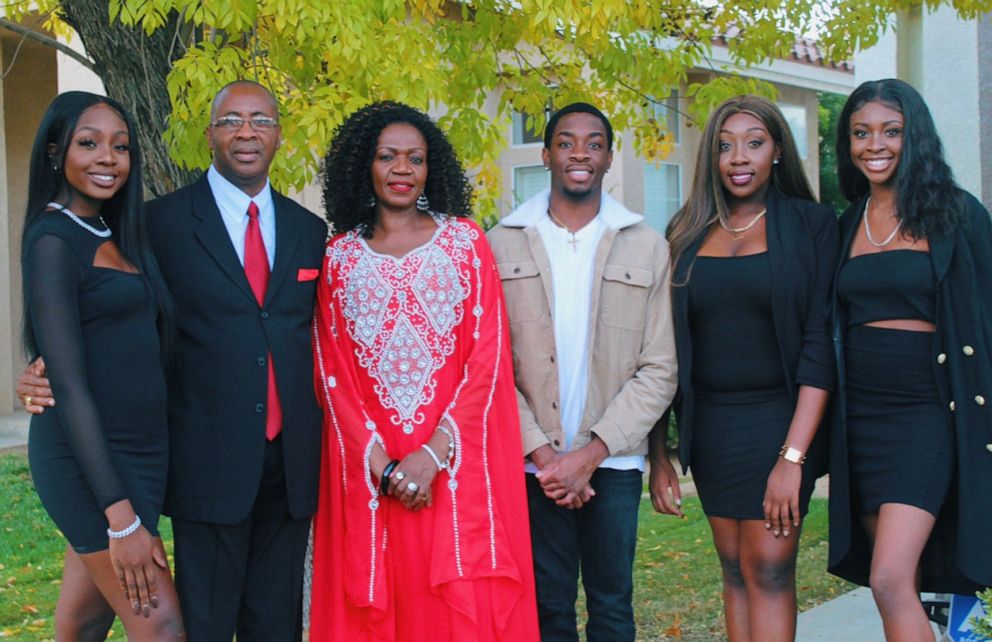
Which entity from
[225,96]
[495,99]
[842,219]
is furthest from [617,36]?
[495,99]

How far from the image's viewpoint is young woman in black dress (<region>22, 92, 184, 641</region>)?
344 centimetres

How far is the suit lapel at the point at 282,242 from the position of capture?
12.7 feet

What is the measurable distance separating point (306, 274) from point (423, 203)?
1.82ft

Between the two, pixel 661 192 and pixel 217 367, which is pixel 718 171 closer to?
pixel 217 367

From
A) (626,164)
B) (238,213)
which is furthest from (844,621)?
(626,164)

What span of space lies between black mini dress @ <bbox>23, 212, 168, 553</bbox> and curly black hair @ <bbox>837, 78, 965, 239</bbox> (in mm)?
2519

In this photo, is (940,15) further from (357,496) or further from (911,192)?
(357,496)

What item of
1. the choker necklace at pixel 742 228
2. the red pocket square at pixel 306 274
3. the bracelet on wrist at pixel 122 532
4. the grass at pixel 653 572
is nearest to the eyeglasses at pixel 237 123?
the red pocket square at pixel 306 274

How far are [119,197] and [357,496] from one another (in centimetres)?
127

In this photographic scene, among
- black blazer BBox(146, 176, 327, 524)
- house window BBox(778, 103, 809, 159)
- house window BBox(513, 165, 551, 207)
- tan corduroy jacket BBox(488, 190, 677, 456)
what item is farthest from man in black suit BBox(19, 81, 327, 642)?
house window BBox(778, 103, 809, 159)

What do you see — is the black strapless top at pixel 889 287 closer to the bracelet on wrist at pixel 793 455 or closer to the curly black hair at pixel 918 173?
the curly black hair at pixel 918 173

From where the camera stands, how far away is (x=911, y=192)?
3.98m

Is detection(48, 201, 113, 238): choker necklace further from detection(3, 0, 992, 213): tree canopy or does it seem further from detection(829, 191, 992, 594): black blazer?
detection(829, 191, 992, 594): black blazer

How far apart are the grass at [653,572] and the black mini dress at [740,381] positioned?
225 cm
